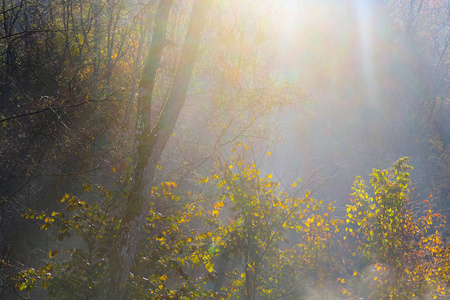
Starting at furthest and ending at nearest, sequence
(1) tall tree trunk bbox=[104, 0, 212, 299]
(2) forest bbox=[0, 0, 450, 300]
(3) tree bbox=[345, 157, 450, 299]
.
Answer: (3) tree bbox=[345, 157, 450, 299]
(2) forest bbox=[0, 0, 450, 300]
(1) tall tree trunk bbox=[104, 0, 212, 299]

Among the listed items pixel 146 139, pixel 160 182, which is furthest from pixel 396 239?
pixel 160 182

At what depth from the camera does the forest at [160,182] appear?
17.1 feet

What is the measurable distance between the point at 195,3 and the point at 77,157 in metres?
5.17

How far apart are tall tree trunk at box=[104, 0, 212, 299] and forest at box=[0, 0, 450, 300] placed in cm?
2

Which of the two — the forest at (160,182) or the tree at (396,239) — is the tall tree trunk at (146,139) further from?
the tree at (396,239)

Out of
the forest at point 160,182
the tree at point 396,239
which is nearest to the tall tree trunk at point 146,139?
the forest at point 160,182

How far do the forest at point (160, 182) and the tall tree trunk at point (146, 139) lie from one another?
0.02 meters

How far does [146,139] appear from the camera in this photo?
16.6 ft

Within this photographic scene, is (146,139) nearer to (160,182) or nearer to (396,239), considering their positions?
(396,239)

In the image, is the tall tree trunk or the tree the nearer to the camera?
the tall tree trunk

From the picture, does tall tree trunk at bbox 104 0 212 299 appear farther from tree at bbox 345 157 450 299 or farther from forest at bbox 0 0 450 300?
tree at bbox 345 157 450 299

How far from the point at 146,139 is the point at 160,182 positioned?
5818 millimetres

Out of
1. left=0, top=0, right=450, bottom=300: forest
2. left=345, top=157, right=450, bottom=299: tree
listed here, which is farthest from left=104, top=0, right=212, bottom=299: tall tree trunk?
left=345, top=157, right=450, bottom=299: tree

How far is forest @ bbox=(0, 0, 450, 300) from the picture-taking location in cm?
520
